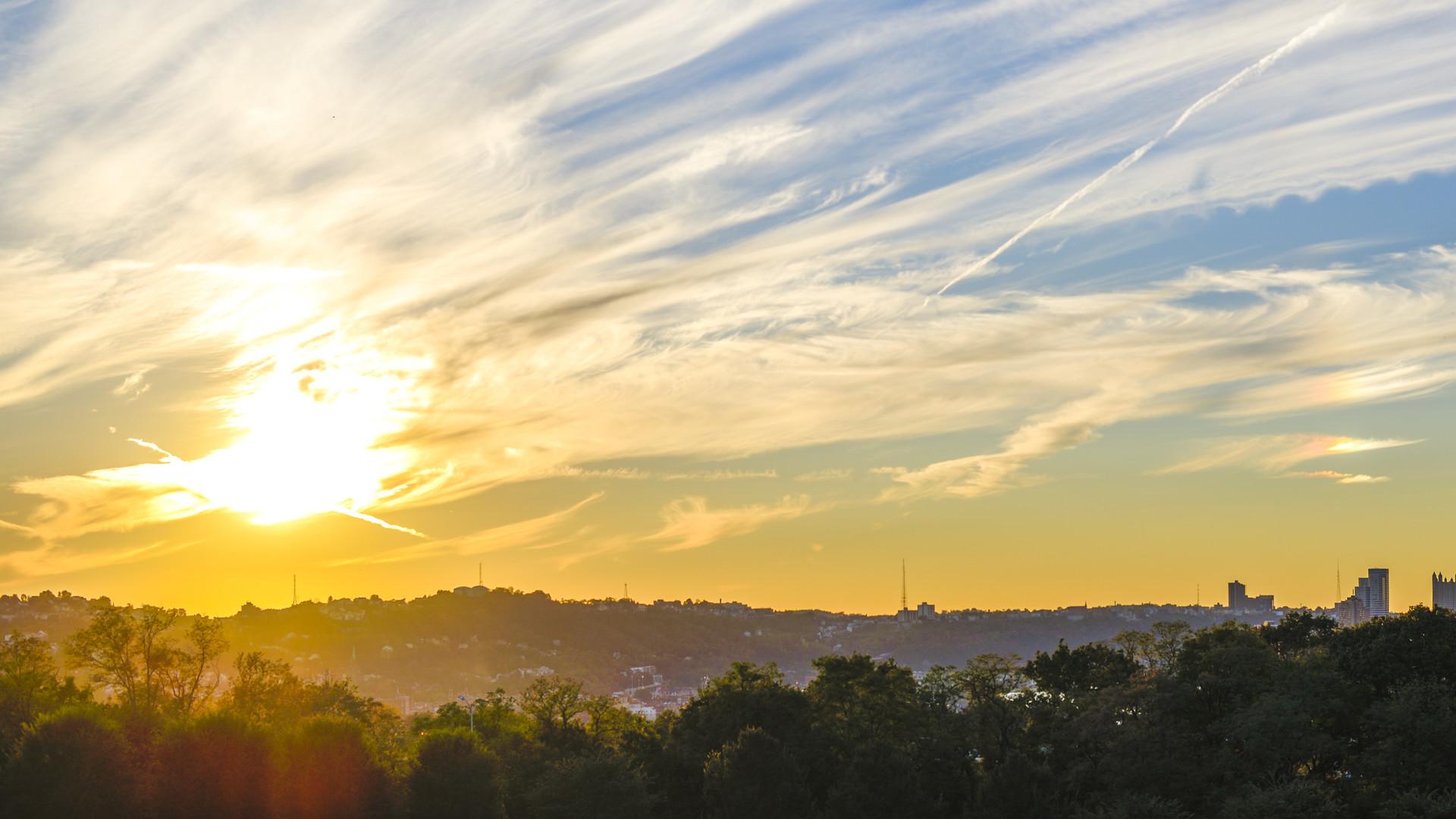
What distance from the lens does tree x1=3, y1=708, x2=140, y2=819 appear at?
6862 cm

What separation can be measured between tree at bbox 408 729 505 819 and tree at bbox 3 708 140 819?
54.1 feet

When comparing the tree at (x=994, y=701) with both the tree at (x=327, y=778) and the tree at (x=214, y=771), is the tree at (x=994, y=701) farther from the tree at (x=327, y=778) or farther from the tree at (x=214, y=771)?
the tree at (x=214, y=771)

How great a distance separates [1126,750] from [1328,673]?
13.6m

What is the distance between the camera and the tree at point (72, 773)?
225ft

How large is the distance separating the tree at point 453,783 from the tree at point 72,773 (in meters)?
16.5

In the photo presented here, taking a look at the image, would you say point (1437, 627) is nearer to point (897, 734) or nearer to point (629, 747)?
point (897, 734)

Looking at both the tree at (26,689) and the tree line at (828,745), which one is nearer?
the tree line at (828,745)

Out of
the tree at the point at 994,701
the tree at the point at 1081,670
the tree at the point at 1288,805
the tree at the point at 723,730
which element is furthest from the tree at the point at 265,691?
the tree at the point at 1288,805

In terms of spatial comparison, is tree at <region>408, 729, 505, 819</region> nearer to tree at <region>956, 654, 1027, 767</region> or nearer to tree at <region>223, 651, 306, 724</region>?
tree at <region>223, 651, 306, 724</region>

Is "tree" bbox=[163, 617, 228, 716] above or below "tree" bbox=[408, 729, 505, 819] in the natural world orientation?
above

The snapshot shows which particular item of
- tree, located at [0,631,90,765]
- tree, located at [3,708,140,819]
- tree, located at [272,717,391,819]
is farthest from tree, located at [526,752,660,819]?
tree, located at [0,631,90,765]

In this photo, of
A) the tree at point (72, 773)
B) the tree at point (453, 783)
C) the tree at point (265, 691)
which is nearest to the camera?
the tree at point (72, 773)

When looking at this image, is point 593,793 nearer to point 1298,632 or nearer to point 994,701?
point 994,701

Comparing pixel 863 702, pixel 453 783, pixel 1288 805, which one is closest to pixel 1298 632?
pixel 863 702
